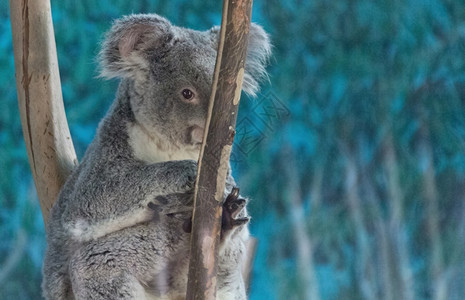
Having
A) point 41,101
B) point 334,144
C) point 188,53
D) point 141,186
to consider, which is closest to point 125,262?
point 141,186

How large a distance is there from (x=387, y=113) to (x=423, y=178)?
357 mm

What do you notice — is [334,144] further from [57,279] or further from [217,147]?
[217,147]

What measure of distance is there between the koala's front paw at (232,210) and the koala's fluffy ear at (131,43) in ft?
1.93

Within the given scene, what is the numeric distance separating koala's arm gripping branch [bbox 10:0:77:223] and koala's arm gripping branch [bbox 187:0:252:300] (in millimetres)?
907

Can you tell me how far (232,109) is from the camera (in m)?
1.26

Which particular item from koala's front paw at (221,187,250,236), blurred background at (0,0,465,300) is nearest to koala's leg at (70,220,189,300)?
koala's front paw at (221,187,250,236)

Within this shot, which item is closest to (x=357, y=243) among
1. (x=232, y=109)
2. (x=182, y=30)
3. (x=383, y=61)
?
(x=383, y=61)

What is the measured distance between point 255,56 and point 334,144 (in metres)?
1.02

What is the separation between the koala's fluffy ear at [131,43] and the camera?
175 centimetres

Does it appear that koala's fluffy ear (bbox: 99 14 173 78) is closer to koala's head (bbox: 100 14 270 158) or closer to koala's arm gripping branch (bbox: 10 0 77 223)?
koala's head (bbox: 100 14 270 158)

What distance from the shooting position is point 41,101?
211 cm

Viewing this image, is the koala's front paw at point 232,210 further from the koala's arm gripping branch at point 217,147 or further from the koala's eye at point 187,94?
the koala's eye at point 187,94

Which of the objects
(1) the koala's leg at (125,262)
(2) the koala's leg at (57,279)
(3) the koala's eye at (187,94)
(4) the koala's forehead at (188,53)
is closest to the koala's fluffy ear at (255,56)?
(4) the koala's forehead at (188,53)

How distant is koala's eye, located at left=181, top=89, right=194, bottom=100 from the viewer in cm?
166
